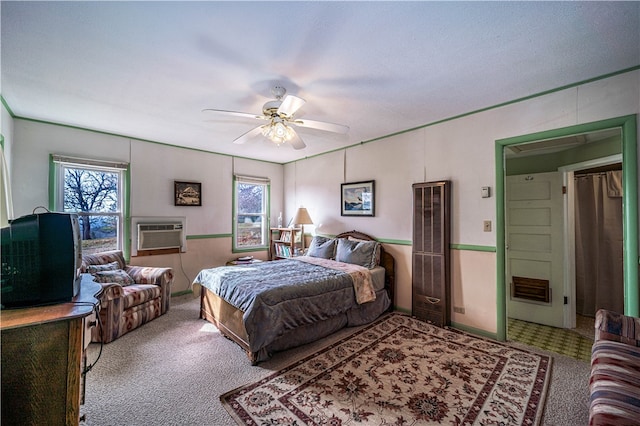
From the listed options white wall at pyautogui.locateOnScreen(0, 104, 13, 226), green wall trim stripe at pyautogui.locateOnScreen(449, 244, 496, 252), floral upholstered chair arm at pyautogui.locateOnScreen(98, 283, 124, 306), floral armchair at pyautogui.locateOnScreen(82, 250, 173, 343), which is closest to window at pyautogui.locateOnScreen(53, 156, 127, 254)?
floral armchair at pyautogui.locateOnScreen(82, 250, 173, 343)

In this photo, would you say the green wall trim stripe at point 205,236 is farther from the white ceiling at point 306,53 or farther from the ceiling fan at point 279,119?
the ceiling fan at point 279,119

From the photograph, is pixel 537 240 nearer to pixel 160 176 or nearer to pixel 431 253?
pixel 431 253

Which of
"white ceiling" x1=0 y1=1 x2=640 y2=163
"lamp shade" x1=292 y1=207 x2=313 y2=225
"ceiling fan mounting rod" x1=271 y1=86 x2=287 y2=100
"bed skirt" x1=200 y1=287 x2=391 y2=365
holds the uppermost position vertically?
"white ceiling" x1=0 y1=1 x2=640 y2=163

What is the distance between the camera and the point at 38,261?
1.43 m

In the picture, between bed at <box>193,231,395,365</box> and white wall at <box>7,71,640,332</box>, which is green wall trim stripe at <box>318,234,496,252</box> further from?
bed at <box>193,231,395,365</box>

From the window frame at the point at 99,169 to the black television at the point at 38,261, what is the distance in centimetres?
276

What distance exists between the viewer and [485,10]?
1580 mm

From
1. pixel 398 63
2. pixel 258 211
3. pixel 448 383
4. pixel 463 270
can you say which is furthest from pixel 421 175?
pixel 258 211

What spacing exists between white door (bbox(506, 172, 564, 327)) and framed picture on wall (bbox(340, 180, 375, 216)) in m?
1.88

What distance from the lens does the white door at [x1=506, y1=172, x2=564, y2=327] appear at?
10.9ft

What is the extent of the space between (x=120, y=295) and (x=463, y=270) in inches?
153

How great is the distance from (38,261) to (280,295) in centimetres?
169

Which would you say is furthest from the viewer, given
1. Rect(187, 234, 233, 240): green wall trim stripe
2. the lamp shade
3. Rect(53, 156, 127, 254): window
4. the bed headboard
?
the lamp shade

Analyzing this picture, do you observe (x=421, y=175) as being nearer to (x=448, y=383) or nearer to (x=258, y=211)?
(x=448, y=383)
